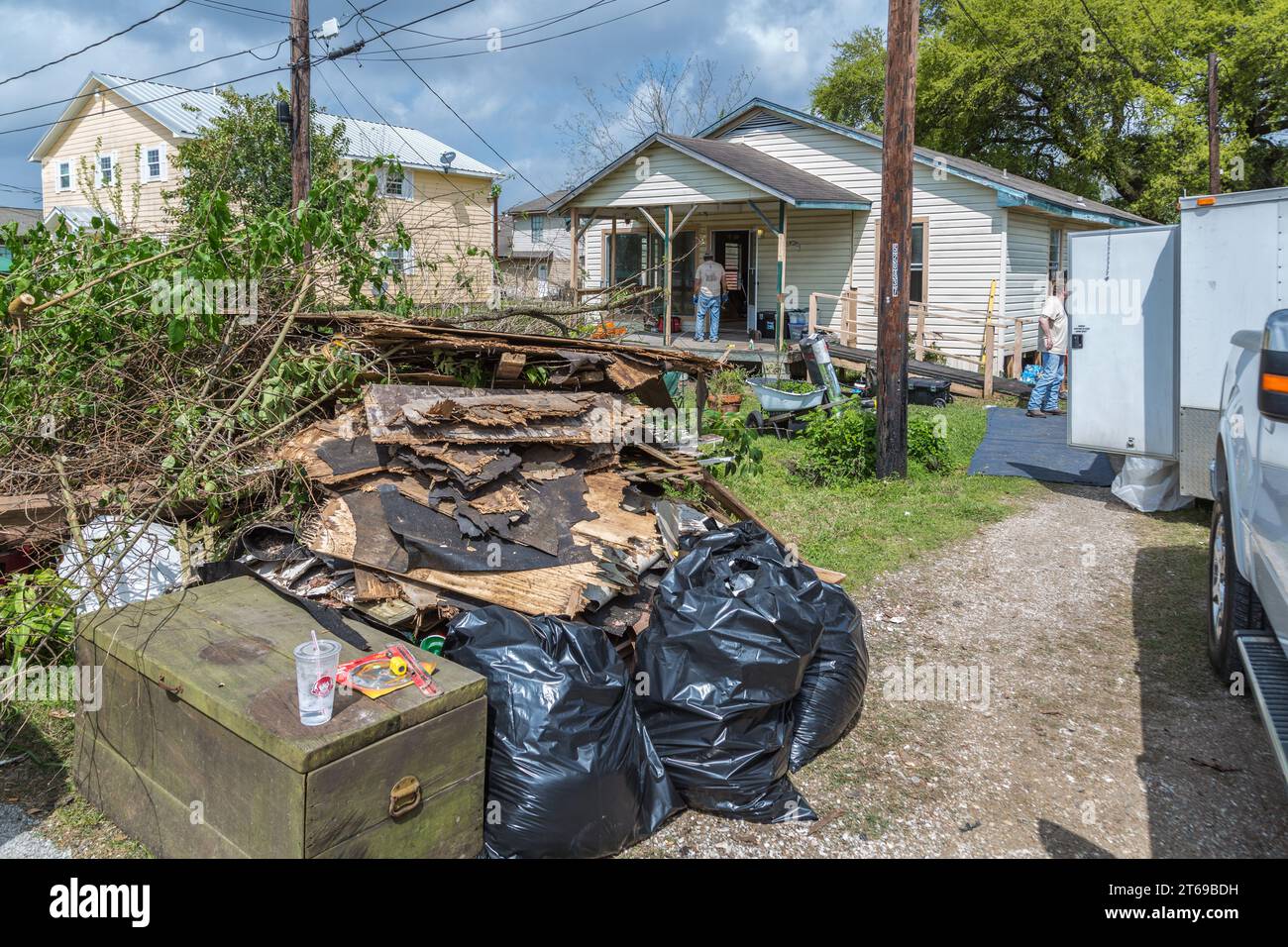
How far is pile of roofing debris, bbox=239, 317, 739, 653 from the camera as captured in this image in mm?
3826

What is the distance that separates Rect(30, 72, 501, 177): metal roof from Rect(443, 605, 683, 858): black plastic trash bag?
19872mm

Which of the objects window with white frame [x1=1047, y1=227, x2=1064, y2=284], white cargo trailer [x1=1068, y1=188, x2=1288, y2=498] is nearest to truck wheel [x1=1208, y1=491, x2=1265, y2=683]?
white cargo trailer [x1=1068, y1=188, x2=1288, y2=498]

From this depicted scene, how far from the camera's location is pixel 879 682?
4.52 meters

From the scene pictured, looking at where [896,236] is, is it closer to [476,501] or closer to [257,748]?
[476,501]

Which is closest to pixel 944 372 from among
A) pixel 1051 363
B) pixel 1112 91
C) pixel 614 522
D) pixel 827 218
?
pixel 1051 363

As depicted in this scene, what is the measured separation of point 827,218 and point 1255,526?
15589 mm

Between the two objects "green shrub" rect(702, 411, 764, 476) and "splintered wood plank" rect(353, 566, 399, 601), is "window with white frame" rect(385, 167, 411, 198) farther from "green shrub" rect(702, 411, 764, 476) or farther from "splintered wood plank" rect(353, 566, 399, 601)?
"splintered wood plank" rect(353, 566, 399, 601)

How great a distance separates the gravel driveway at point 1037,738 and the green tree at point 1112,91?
79.3 feet

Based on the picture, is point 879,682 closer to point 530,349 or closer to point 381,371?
point 530,349

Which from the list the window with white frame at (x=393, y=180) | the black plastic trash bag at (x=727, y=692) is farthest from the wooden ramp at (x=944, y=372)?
the black plastic trash bag at (x=727, y=692)

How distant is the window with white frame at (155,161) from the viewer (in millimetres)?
24438

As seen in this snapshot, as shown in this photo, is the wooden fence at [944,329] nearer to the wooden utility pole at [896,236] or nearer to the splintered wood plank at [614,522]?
the wooden utility pole at [896,236]
